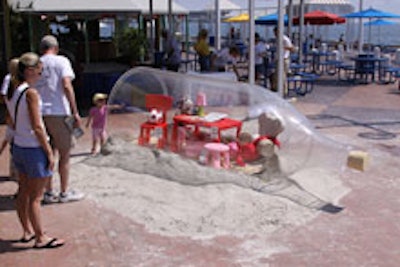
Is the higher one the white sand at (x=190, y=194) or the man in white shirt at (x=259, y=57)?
the man in white shirt at (x=259, y=57)

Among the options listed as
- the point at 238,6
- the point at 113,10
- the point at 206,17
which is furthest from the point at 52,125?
the point at 206,17

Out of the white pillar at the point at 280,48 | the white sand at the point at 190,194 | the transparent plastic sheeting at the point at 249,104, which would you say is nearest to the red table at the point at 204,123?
the transparent plastic sheeting at the point at 249,104

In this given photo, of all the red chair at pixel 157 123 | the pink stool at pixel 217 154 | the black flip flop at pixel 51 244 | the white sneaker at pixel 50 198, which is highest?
the red chair at pixel 157 123

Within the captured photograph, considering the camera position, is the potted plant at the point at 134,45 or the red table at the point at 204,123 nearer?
the red table at the point at 204,123

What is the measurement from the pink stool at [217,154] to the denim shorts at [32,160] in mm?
2794

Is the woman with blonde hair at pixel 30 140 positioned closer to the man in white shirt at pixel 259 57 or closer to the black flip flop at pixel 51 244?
the black flip flop at pixel 51 244

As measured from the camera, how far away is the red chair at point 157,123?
7946 mm

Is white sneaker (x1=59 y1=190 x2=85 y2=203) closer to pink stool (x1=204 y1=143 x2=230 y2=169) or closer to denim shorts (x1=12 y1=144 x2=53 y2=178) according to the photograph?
denim shorts (x1=12 y1=144 x2=53 y2=178)

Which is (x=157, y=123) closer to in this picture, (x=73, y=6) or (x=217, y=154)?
(x=217, y=154)

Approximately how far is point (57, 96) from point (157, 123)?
2.58m

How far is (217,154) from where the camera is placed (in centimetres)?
696

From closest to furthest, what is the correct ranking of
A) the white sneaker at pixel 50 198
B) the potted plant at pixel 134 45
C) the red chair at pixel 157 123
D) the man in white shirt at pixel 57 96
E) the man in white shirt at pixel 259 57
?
the man in white shirt at pixel 57 96, the white sneaker at pixel 50 198, the red chair at pixel 157 123, the man in white shirt at pixel 259 57, the potted plant at pixel 134 45

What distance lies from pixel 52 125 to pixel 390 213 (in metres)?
3.59

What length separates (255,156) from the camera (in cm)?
704
